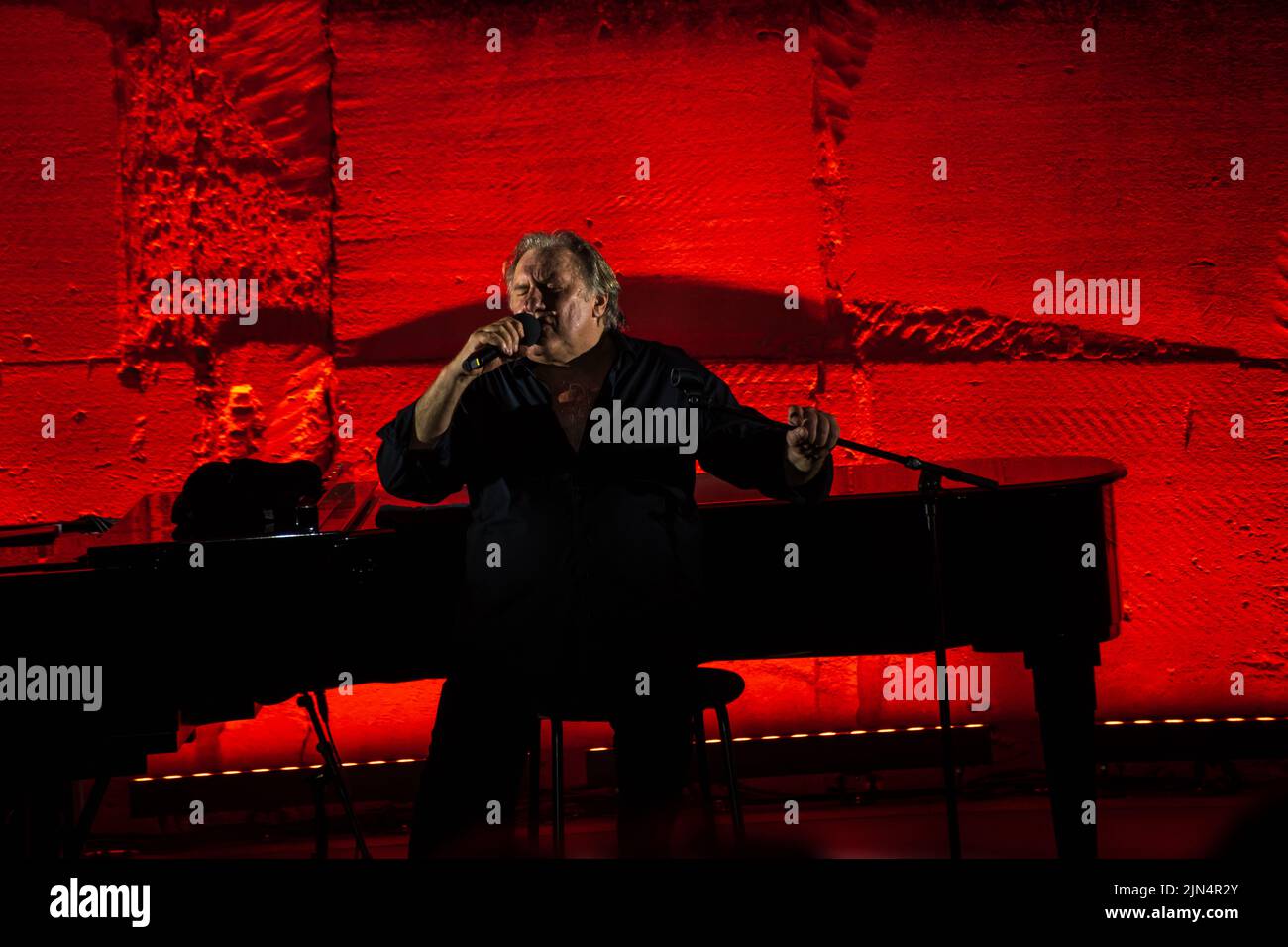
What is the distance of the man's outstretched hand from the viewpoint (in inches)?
115

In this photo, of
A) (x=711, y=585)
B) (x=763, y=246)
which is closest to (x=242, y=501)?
(x=711, y=585)

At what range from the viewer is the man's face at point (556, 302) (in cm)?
311

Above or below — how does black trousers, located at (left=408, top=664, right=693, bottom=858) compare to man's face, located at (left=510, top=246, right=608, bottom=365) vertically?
below

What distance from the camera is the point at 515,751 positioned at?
2979 mm

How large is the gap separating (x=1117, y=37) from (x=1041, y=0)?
290mm

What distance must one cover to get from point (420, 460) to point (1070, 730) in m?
1.72

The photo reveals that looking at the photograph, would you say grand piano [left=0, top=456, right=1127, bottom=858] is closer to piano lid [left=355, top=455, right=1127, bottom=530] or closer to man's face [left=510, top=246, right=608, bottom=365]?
piano lid [left=355, top=455, right=1127, bottom=530]

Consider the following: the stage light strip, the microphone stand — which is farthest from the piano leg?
the stage light strip

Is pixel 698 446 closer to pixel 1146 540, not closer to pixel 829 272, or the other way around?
pixel 829 272

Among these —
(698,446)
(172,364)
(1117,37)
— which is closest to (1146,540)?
(1117,37)

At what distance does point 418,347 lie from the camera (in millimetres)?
4676

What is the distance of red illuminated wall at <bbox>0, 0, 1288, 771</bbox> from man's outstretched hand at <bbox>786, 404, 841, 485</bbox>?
163 cm

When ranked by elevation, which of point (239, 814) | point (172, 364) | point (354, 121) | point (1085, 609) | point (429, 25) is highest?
point (429, 25)

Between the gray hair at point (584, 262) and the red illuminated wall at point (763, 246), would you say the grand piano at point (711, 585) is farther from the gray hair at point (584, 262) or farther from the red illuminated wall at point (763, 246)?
the red illuminated wall at point (763, 246)
